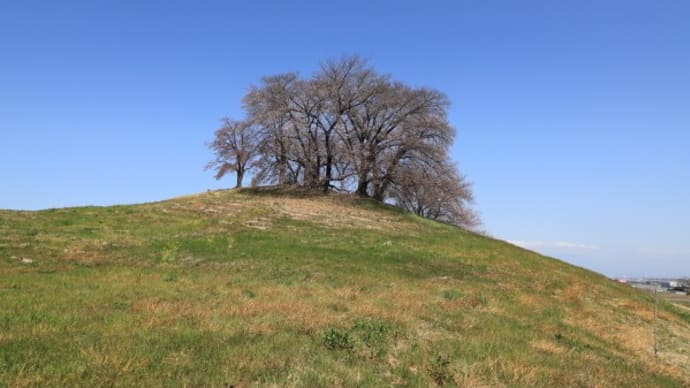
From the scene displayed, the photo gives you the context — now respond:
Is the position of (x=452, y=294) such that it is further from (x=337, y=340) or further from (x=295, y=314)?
(x=337, y=340)

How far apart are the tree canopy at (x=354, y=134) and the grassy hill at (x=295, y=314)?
16.2m

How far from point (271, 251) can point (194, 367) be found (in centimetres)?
1439

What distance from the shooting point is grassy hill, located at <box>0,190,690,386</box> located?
20.6 feet

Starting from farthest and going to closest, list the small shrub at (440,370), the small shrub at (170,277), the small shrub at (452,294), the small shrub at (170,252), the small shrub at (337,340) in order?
1. the small shrub at (170,252)
2. the small shrub at (452,294)
3. the small shrub at (170,277)
4. the small shrub at (337,340)
5. the small shrub at (440,370)

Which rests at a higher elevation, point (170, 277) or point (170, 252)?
point (170, 252)

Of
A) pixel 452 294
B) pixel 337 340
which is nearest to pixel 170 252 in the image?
pixel 452 294

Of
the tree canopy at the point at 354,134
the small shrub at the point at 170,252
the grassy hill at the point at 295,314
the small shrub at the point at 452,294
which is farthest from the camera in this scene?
the tree canopy at the point at 354,134

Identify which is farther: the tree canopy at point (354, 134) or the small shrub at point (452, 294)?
the tree canopy at point (354, 134)

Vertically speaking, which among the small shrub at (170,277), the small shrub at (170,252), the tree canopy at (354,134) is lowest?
the small shrub at (170,277)

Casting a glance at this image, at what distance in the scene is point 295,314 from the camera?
9.48 meters

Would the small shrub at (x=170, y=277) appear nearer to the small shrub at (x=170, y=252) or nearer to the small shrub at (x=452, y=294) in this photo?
the small shrub at (x=170, y=252)

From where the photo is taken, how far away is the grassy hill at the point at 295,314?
20.6 ft

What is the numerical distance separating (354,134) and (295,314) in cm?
3617

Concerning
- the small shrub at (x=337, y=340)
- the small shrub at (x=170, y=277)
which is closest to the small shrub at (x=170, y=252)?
the small shrub at (x=170, y=277)
